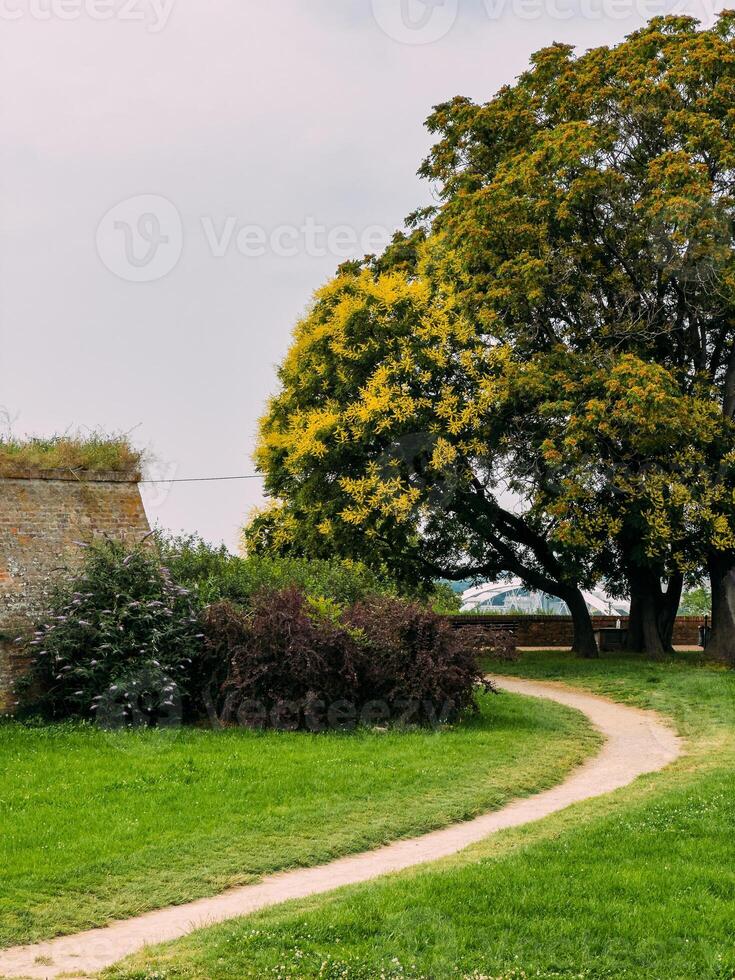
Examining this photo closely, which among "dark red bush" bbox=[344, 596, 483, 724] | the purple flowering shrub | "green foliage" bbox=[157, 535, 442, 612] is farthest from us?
"green foliage" bbox=[157, 535, 442, 612]

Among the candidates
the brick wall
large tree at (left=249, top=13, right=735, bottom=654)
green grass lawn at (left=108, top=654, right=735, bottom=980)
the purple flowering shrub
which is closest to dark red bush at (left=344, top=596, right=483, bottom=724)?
the purple flowering shrub

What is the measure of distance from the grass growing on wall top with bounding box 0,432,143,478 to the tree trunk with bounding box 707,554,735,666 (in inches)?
563

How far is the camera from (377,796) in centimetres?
1165

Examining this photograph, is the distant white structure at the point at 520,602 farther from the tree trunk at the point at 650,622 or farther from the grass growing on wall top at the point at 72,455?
the grass growing on wall top at the point at 72,455

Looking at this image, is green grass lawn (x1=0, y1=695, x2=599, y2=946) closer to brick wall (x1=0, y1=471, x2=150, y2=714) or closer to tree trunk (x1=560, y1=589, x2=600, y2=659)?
brick wall (x1=0, y1=471, x2=150, y2=714)

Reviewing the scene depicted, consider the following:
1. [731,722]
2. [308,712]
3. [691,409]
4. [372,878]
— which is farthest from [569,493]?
[372,878]

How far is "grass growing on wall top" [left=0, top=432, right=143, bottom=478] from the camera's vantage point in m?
16.9

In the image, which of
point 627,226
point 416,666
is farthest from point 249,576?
point 627,226

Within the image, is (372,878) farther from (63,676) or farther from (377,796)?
(63,676)

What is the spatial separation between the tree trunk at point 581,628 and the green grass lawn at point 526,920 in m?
18.9

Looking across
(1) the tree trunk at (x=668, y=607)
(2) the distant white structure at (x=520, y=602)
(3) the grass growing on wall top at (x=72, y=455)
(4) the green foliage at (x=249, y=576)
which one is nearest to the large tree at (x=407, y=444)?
(4) the green foliage at (x=249, y=576)

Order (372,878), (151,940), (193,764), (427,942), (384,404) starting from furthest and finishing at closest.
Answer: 1. (384,404)
2. (193,764)
3. (372,878)
4. (151,940)
5. (427,942)

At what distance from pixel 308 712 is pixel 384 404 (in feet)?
35.9

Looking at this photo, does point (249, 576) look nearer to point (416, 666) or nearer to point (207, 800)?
point (416, 666)
